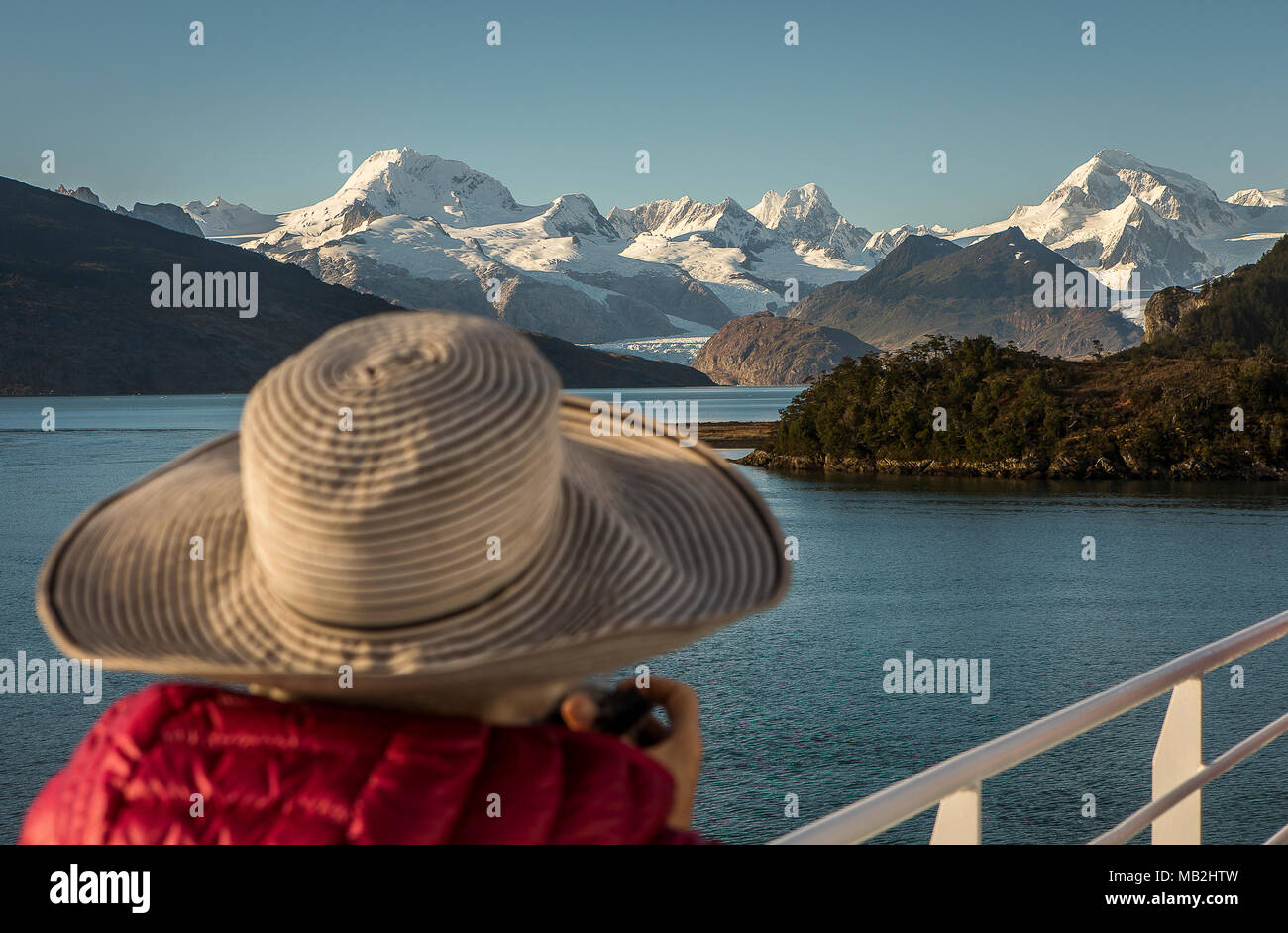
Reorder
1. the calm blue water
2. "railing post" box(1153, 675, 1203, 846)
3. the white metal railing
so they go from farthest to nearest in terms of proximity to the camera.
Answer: the calm blue water < "railing post" box(1153, 675, 1203, 846) < the white metal railing

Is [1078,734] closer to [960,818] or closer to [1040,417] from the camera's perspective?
[960,818]

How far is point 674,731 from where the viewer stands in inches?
49.3

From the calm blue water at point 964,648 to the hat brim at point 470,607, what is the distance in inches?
447

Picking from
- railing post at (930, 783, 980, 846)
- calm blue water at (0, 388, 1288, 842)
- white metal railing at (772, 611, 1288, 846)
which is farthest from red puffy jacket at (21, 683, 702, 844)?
calm blue water at (0, 388, 1288, 842)

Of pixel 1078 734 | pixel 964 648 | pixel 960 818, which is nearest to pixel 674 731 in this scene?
pixel 960 818

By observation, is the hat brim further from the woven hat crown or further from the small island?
the small island

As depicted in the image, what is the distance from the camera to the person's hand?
1199 mm

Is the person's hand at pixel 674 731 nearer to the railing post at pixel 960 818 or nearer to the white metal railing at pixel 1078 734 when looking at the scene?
the white metal railing at pixel 1078 734

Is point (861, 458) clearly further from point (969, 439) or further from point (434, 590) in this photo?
point (434, 590)

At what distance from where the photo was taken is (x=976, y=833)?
6.31 feet

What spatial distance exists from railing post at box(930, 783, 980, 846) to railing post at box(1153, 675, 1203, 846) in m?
0.93

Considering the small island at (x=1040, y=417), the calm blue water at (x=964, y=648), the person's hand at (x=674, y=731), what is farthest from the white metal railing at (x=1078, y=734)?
the small island at (x=1040, y=417)

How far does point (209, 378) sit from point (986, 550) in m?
128

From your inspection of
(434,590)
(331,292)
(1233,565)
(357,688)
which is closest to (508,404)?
(434,590)
